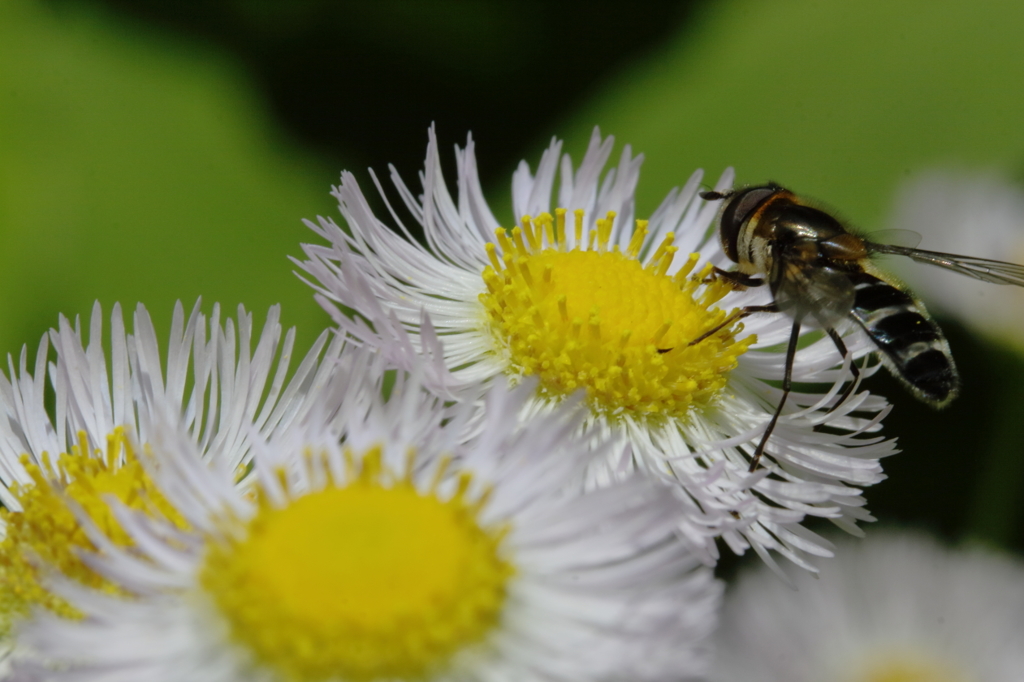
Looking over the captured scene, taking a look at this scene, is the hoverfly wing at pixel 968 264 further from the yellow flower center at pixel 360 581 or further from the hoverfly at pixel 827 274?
the yellow flower center at pixel 360 581

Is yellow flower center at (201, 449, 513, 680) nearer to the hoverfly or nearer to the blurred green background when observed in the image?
the hoverfly

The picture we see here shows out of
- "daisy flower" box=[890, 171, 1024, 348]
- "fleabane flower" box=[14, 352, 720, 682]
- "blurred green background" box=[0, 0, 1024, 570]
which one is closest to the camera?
"fleabane flower" box=[14, 352, 720, 682]

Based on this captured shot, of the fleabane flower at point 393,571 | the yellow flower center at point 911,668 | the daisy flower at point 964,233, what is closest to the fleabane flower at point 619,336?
the fleabane flower at point 393,571

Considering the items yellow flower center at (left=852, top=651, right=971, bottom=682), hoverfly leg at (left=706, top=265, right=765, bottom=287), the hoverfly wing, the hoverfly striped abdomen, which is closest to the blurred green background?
yellow flower center at (left=852, top=651, right=971, bottom=682)

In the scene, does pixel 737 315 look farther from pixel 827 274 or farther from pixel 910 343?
pixel 910 343

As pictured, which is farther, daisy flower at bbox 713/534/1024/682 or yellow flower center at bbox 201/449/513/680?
daisy flower at bbox 713/534/1024/682

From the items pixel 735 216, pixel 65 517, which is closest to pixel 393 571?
pixel 65 517

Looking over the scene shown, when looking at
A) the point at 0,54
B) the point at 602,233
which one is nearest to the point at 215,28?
the point at 0,54
